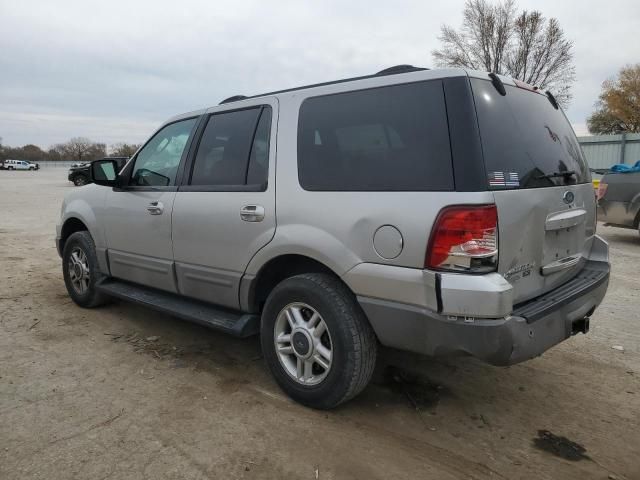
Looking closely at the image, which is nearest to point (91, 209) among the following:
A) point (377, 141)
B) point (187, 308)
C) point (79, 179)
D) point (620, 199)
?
point (187, 308)

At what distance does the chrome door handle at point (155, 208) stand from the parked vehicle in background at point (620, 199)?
799 cm

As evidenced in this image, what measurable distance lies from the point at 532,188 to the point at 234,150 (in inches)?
79.1

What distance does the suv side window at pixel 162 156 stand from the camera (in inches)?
159

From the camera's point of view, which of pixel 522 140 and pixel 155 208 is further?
pixel 155 208

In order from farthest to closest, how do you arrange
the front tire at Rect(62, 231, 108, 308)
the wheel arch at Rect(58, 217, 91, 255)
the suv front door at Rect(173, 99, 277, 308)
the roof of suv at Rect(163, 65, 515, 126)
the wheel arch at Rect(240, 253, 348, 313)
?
1. the wheel arch at Rect(58, 217, 91, 255)
2. the front tire at Rect(62, 231, 108, 308)
3. the suv front door at Rect(173, 99, 277, 308)
4. the wheel arch at Rect(240, 253, 348, 313)
5. the roof of suv at Rect(163, 65, 515, 126)

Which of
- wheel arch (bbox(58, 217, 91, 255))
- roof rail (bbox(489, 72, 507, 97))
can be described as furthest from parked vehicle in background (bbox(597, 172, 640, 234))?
wheel arch (bbox(58, 217, 91, 255))

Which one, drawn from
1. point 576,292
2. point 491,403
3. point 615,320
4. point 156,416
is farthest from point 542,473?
point 615,320

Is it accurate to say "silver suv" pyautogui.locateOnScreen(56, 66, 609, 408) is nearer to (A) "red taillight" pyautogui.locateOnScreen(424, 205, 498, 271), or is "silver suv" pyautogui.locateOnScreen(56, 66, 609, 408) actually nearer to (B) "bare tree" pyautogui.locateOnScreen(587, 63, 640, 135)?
(A) "red taillight" pyautogui.locateOnScreen(424, 205, 498, 271)

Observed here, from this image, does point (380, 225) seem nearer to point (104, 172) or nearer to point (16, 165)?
point (104, 172)

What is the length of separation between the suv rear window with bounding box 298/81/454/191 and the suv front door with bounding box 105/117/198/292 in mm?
1343

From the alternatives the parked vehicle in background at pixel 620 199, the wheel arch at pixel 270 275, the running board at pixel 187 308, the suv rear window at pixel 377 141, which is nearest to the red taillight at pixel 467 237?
the suv rear window at pixel 377 141

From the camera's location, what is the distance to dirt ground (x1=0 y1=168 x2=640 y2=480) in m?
2.55

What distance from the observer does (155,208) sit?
4.01 metres

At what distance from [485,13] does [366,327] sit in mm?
32304
